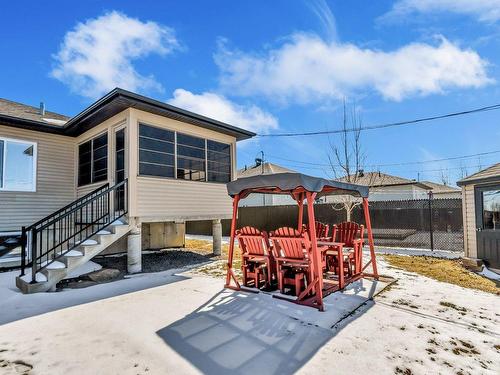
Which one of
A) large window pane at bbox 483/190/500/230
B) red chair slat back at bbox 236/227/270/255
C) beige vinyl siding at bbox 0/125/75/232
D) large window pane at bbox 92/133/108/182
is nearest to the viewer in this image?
red chair slat back at bbox 236/227/270/255

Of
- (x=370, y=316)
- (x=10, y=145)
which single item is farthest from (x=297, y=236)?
(x=10, y=145)

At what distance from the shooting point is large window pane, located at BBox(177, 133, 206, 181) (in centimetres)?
800

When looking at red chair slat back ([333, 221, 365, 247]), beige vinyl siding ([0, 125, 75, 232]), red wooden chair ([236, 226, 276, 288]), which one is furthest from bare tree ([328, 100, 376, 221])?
beige vinyl siding ([0, 125, 75, 232])

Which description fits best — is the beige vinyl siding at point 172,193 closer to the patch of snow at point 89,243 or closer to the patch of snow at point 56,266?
the patch of snow at point 89,243

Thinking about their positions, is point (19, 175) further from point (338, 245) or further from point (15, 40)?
point (338, 245)

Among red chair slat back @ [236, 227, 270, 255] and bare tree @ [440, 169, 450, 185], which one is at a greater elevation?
bare tree @ [440, 169, 450, 185]

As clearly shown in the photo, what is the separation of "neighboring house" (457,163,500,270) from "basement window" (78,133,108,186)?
9657 millimetres

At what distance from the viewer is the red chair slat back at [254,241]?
4950 millimetres

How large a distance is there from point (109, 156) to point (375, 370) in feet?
23.6

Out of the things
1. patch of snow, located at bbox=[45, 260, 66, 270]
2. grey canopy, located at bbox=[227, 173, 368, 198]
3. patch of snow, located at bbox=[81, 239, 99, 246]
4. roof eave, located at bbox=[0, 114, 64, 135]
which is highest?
roof eave, located at bbox=[0, 114, 64, 135]

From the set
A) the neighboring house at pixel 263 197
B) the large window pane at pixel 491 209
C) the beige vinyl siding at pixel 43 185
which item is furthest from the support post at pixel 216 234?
the neighboring house at pixel 263 197

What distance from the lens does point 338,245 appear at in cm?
514

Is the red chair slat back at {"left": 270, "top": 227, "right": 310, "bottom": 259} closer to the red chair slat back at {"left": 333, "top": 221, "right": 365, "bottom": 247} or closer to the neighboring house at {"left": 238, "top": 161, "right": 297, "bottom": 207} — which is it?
the red chair slat back at {"left": 333, "top": 221, "right": 365, "bottom": 247}

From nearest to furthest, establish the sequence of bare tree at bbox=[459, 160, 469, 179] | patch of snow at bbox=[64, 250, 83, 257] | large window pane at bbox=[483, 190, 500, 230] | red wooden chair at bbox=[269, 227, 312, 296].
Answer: red wooden chair at bbox=[269, 227, 312, 296] → patch of snow at bbox=[64, 250, 83, 257] → large window pane at bbox=[483, 190, 500, 230] → bare tree at bbox=[459, 160, 469, 179]
